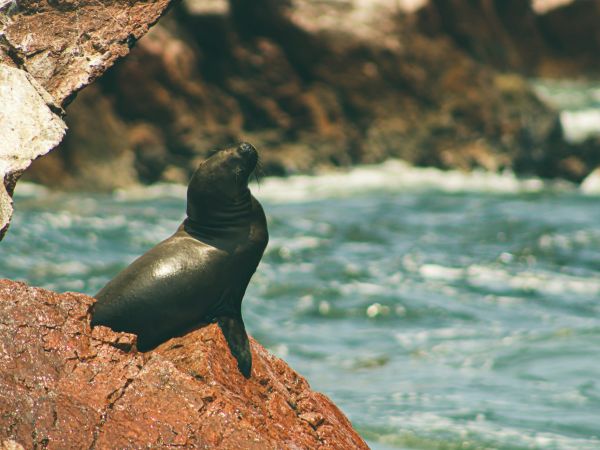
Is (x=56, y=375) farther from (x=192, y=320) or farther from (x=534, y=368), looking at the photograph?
(x=534, y=368)

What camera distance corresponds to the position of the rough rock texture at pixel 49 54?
552 cm

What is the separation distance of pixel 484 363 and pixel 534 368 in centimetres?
45

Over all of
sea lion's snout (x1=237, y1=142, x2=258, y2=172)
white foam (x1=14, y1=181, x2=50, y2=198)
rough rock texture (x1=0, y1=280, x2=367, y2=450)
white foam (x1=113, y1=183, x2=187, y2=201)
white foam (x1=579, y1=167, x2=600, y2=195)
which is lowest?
white foam (x1=14, y1=181, x2=50, y2=198)

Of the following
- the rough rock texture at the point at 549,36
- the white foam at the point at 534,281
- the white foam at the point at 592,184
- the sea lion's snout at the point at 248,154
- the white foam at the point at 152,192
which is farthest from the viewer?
the rough rock texture at the point at 549,36

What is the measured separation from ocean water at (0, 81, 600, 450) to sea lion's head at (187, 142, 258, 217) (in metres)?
3.47

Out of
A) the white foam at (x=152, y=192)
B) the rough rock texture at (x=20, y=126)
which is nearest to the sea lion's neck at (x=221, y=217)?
the rough rock texture at (x=20, y=126)

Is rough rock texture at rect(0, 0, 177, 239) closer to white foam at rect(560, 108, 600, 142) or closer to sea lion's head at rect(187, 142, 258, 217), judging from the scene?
sea lion's head at rect(187, 142, 258, 217)

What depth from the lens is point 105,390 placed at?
4934mm

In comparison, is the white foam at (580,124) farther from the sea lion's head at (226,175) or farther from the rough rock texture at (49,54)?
the sea lion's head at (226,175)

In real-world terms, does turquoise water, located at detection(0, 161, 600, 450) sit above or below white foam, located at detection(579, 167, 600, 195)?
below

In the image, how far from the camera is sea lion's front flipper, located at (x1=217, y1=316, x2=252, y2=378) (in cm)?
548

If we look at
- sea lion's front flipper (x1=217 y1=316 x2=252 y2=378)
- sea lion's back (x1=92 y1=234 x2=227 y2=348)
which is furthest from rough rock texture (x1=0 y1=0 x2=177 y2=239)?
sea lion's front flipper (x1=217 y1=316 x2=252 y2=378)

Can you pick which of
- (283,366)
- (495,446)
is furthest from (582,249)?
(283,366)

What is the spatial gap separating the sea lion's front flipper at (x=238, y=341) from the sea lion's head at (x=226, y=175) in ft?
1.92
